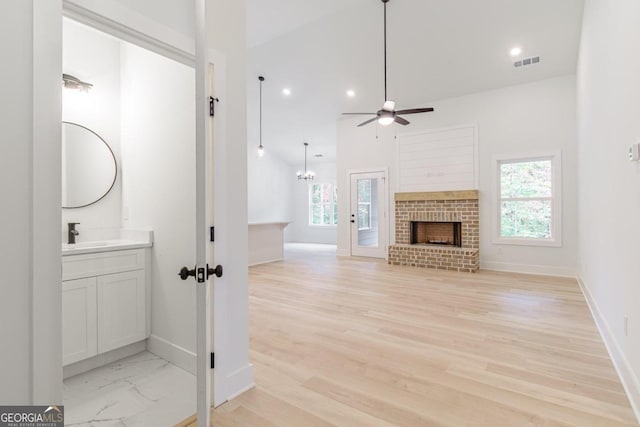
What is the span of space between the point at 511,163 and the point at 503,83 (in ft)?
4.69

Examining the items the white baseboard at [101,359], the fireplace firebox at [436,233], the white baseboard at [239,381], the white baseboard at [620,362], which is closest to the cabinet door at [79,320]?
the white baseboard at [101,359]

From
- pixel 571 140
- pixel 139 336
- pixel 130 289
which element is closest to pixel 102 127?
pixel 130 289

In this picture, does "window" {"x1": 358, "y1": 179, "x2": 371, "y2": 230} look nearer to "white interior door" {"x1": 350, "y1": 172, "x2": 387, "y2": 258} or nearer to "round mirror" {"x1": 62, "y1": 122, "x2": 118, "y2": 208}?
"white interior door" {"x1": 350, "y1": 172, "x2": 387, "y2": 258}

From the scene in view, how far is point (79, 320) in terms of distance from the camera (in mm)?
2180

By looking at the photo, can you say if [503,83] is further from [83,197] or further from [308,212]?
[308,212]

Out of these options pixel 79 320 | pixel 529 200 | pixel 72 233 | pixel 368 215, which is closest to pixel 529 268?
pixel 529 200

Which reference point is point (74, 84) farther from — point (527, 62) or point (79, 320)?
point (527, 62)

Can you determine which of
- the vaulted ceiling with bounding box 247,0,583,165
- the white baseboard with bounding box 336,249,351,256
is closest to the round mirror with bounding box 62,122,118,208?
the vaulted ceiling with bounding box 247,0,583,165

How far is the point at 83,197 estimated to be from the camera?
9.04 ft

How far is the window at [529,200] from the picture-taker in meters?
5.35

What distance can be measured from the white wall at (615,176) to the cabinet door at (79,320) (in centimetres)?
339

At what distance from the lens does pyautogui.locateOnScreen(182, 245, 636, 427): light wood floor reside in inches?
68.6

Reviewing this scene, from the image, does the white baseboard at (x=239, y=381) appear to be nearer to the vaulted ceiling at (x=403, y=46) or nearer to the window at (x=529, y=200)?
the vaulted ceiling at (x=403, y=46)

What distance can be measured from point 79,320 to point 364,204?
6.09 m
